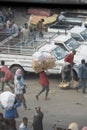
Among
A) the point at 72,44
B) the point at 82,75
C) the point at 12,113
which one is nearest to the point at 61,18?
the point at 72,44

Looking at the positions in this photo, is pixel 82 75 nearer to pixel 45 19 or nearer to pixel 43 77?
pixel 43 77

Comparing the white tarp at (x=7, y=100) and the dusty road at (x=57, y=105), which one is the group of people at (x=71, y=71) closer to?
the dusty road at (x=57, y=105)

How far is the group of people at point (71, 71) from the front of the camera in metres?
9.93

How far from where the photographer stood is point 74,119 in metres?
8.59

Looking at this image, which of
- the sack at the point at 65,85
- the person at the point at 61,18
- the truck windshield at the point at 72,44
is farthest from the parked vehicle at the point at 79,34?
the person at the point at 61,18

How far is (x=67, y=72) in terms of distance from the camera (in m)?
10.3

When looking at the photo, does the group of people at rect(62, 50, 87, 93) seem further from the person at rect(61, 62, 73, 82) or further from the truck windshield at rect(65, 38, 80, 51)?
the truck windshield at rect(65, 38, 80, 51)

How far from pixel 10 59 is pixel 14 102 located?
3.70 m

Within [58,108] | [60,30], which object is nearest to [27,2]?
[58,108]

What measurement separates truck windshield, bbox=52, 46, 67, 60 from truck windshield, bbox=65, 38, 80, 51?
0.75 feet

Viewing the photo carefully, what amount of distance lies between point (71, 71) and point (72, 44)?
3.18 ft

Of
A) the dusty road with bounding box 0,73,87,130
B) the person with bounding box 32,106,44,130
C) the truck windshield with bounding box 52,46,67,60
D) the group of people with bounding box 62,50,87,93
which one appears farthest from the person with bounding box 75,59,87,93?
the person with bounding box 32,106,44,130

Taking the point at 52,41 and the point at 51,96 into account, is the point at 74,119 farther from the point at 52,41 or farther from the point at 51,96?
the point at 52,41

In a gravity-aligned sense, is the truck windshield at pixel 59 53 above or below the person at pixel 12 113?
above
